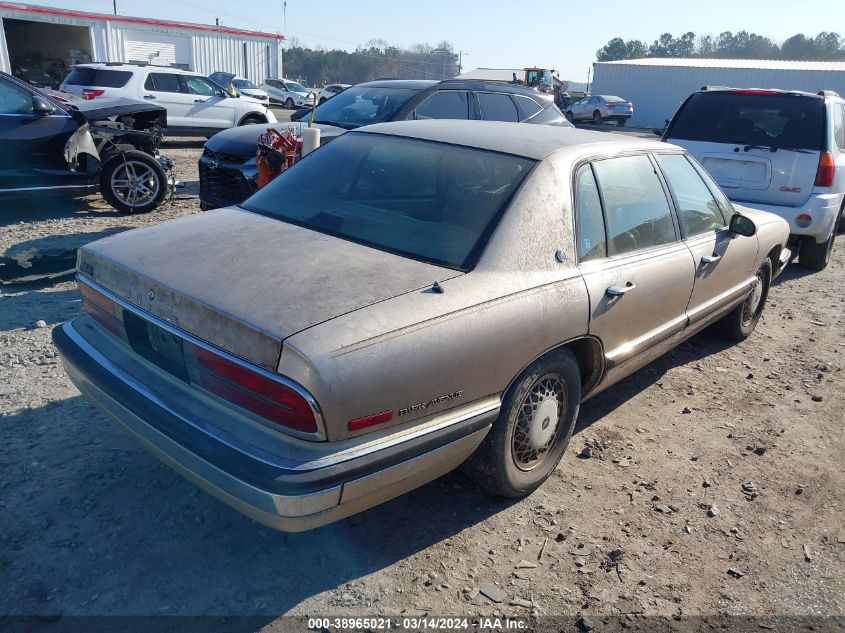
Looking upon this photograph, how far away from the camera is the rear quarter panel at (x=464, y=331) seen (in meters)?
2.15

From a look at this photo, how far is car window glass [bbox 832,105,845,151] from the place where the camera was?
23.2 feet

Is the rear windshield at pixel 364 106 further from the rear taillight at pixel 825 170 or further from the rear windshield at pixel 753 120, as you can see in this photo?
the rear taillight at pixel 825 170

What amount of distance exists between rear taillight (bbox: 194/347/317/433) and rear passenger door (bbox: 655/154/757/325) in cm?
271

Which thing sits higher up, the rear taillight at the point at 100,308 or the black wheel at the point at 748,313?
the rear taillight at the point at 100,308

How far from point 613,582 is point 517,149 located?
6.56 feet

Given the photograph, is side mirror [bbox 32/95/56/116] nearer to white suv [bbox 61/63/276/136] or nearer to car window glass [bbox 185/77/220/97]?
white suv [bbox 61/63/276/136]

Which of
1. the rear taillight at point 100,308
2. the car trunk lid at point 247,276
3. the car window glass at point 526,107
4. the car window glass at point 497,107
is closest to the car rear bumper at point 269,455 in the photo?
the rear taillight at point 100,308

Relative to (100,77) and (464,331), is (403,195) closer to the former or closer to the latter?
(464,331)

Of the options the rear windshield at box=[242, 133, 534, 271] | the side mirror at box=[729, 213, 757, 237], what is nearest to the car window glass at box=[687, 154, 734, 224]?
the side mirror at box=[729, 213, 757, 237]

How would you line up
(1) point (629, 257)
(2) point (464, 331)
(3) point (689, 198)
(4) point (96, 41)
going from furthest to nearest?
(4) point (96, 41)
(3) point (689, 198)
(1) point (629, 257)
(2) point (464, 331)

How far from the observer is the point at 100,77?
14273mm

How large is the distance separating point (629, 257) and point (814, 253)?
218 inches

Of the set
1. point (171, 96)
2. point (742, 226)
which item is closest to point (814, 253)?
point (742, 226)

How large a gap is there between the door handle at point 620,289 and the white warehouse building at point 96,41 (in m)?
27.3
